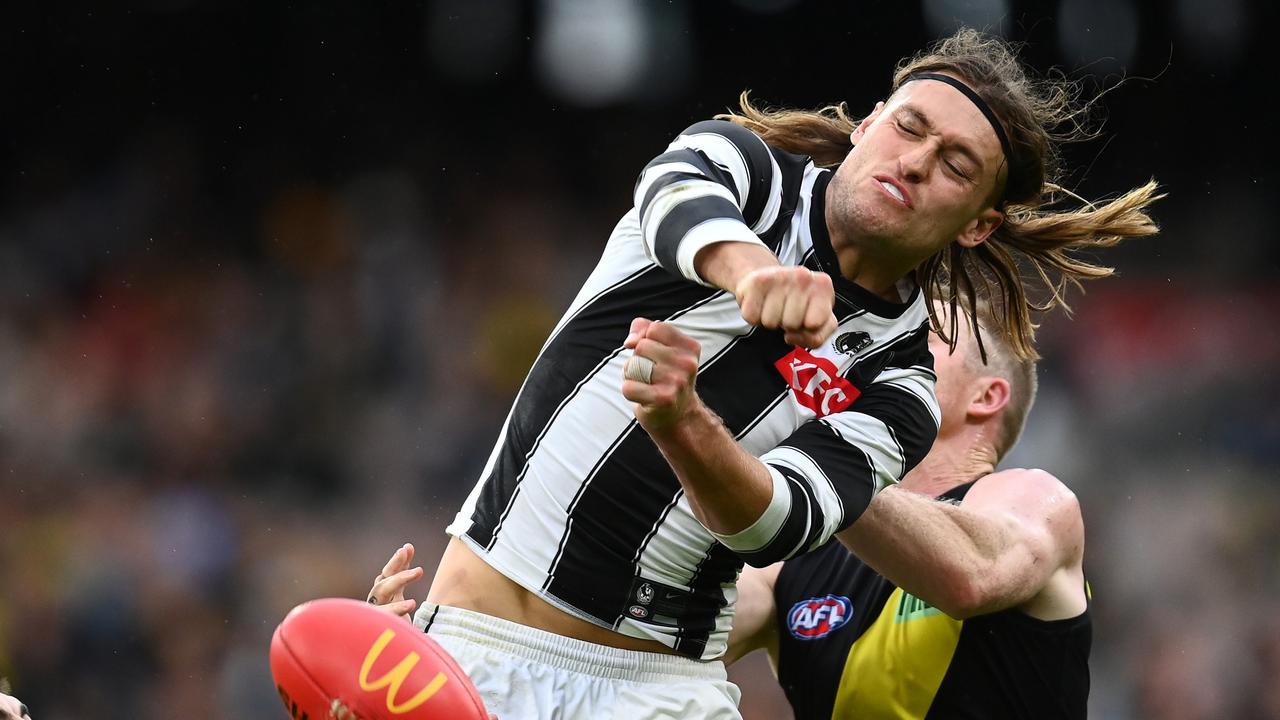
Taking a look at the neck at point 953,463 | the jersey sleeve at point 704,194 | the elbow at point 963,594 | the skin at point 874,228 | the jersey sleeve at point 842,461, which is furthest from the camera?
the neck at point 953,463

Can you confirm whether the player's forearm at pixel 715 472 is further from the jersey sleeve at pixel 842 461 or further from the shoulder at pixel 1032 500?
the shoulder at pixel 1032 500

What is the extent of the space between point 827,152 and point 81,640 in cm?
599

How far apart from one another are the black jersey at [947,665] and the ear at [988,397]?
0.69 meters

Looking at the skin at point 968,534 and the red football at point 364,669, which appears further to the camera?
the skin at point 968,534

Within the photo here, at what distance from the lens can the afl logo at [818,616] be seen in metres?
4.13

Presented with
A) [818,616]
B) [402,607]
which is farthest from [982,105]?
[818,616]

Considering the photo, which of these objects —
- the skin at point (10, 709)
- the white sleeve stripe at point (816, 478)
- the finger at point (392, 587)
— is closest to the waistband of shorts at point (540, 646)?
the finger at point (392, 587)

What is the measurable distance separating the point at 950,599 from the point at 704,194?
168 cm

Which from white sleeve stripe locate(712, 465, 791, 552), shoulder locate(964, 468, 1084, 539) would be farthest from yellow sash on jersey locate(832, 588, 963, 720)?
white sleeve stripe locate(712, 465, 791, 552)

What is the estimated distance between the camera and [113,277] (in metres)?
8.59

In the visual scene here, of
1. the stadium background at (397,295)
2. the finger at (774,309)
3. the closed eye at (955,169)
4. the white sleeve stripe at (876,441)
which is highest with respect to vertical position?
the finger at (774,309)

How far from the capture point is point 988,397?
4445 mm

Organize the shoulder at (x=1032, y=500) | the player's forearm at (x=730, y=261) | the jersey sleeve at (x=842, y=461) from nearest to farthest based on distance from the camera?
the player's forearm at (x=730, y=261) < the jersey sleeve at (x=842, y=461) < the shoulder at (x=1032, y=500)

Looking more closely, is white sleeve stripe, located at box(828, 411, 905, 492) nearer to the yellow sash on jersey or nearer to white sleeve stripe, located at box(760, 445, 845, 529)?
white sleeve stripe, located at box(760, 445, 845, 529)
